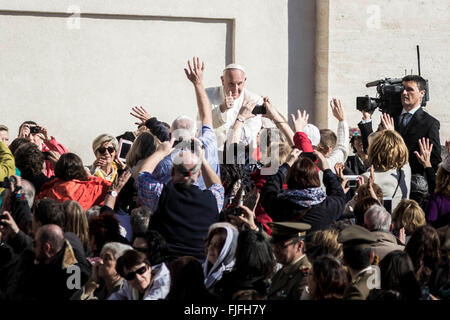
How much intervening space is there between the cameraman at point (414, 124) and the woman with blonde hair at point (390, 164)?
0.89 m

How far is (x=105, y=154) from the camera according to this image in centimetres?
954

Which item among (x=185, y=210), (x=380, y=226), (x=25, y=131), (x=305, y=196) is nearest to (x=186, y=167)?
(x=185, y=210)

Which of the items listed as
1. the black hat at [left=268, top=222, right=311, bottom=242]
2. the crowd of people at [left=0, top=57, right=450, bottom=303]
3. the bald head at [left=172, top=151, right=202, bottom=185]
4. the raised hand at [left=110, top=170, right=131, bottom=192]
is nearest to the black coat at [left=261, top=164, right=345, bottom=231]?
the crowd of people at [left=0, top=57, right=450, bottom=303]

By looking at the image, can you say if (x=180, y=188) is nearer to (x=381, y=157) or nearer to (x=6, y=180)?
(x=6, y=180)

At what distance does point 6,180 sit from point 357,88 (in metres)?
9.46

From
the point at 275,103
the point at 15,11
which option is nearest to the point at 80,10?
the point at 15,11

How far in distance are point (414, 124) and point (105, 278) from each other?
4.38 meters

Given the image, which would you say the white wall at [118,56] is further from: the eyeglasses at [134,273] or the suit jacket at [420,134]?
the eyeglasses at [134,273]

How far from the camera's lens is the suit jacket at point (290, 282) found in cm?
599

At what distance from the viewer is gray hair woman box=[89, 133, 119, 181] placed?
9500 millimetres

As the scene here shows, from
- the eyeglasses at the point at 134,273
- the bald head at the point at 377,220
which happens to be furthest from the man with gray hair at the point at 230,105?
the eyeglasses at the point at 134,273

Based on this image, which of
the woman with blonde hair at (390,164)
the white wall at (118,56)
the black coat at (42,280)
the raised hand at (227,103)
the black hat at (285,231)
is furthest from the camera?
the white wall at (118,56)

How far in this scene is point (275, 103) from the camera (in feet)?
51.4

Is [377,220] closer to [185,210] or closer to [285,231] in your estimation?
[285,231]
